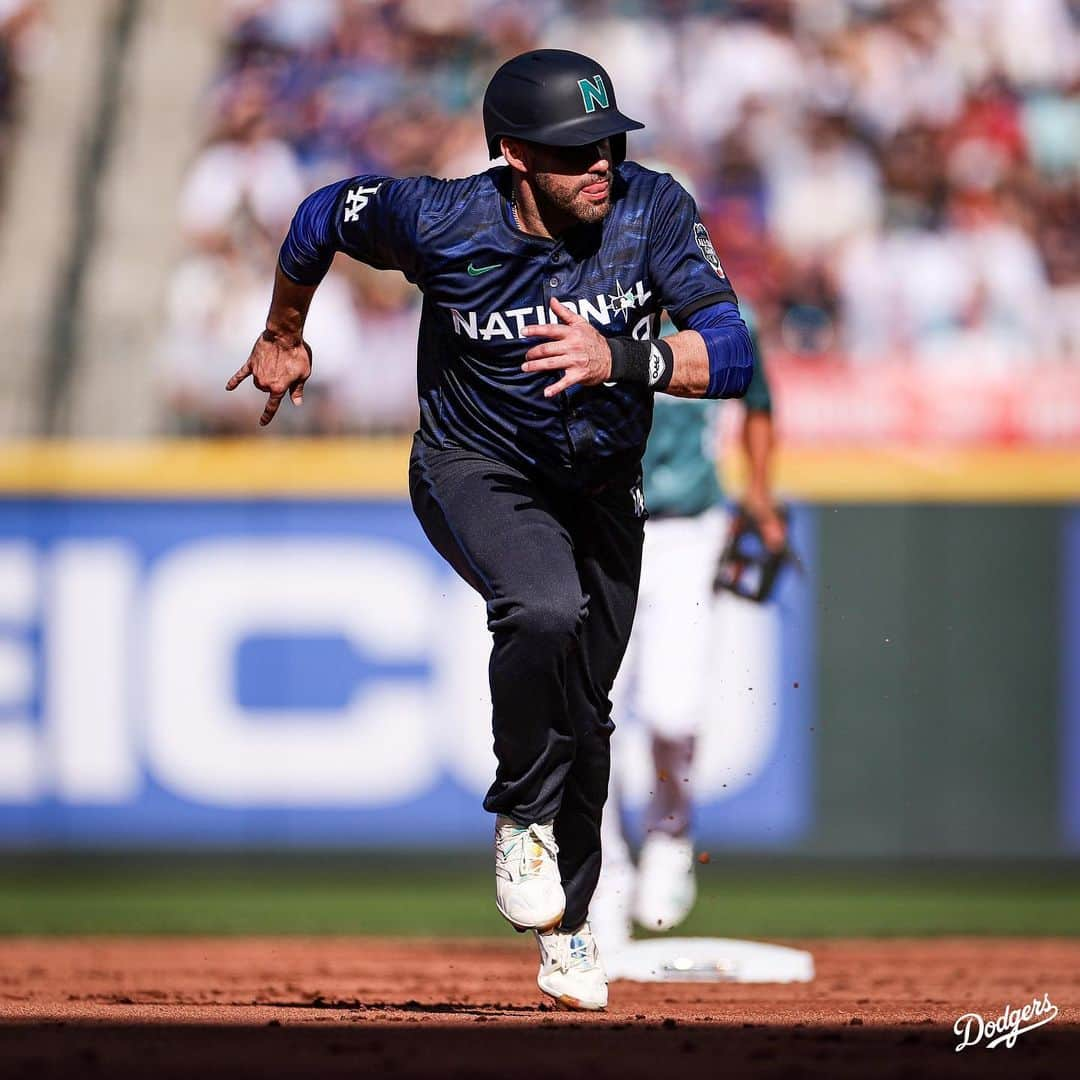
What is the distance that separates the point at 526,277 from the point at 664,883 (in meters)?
2.85

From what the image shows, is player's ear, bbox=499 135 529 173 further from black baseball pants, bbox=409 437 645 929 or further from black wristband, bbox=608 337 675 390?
black baseball pants, bbox=409 437 645 929

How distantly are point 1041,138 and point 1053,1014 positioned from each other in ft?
26.1

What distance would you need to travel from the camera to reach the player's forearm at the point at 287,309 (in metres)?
5.30

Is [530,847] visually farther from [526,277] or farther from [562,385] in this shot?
[526,277]

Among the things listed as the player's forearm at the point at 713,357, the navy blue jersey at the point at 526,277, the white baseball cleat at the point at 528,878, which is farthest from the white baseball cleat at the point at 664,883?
the player's forearm at the point at 713,357

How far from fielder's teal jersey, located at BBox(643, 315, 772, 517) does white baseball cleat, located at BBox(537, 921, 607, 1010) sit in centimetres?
219

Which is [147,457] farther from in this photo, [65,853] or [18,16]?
[18,16]

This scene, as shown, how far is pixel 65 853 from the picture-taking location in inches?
388

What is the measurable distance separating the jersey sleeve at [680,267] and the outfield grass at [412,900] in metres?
4.24

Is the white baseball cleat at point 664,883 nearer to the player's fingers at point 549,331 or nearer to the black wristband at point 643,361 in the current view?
the black wristband at point 643,361

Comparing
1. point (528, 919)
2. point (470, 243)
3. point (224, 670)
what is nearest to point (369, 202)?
point (470, 243)

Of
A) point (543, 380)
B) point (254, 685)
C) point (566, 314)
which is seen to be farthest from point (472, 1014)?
point (254, 685)

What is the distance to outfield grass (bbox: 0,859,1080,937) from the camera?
8.86 m

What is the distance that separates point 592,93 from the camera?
4.92 meters
